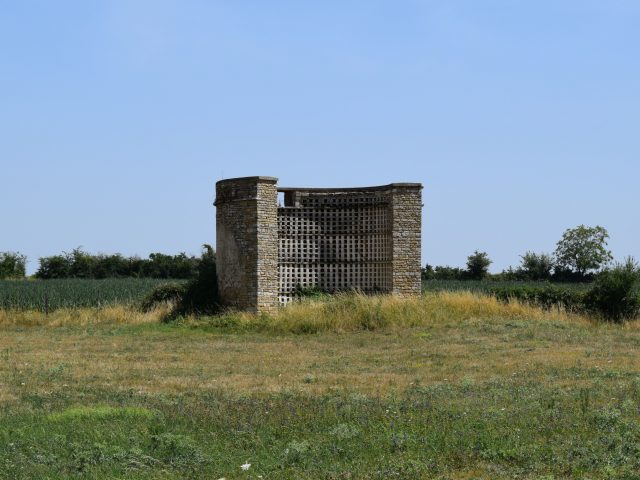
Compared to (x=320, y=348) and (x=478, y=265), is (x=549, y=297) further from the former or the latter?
(x=478, y=265)

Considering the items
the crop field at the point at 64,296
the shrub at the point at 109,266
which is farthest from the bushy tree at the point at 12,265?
the crop field at the point at 64,296

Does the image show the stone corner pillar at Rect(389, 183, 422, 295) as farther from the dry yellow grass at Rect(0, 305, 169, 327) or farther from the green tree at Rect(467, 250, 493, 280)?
the green tree at Rect(467, 250, 493, 280)

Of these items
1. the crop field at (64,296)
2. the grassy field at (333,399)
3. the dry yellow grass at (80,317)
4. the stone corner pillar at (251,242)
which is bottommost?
the grassy field at (333,399)

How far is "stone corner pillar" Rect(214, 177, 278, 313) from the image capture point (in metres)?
28.0

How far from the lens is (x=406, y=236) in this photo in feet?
94.6

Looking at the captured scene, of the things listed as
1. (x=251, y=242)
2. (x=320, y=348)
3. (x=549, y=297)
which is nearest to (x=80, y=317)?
(x=251, y=242)

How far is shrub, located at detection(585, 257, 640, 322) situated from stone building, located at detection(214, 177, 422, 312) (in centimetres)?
562

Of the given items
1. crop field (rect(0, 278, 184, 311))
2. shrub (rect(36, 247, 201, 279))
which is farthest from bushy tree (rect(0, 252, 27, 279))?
crop field (rect(0, 278, 184, 311))

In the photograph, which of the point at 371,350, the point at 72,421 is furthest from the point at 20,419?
the point at 371,350

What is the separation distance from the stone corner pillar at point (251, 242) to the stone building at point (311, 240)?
31mm

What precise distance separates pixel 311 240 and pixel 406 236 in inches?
124

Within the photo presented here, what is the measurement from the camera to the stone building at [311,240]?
28219 mm

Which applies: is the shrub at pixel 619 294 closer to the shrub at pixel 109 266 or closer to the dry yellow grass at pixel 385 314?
the dry yellow grass at pixel 385 314

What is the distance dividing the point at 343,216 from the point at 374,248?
1513 millimetres
